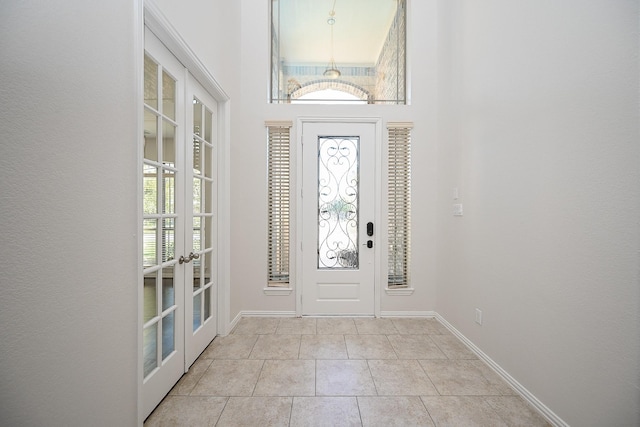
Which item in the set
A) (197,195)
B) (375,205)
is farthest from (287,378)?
(375,205)

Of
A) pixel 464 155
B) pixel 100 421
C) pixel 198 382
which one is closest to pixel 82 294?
pixel 100 421

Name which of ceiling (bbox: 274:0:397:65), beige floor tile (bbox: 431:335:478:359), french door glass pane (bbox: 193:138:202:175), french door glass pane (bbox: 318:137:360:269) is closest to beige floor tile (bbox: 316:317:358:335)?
french door glass pane (bbox: 318:137:360:269)

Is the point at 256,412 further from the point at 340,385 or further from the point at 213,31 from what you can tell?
the point at 213,31

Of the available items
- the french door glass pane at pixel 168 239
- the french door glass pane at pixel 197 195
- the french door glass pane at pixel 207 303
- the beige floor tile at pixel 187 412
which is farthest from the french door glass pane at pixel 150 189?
the beige floor tile at pixel 187 412

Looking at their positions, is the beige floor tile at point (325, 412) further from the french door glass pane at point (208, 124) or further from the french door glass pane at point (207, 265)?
the french door glass pane at point (208, 124)

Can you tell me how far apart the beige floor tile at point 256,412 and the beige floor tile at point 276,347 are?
531mm

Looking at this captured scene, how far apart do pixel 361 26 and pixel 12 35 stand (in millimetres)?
3422

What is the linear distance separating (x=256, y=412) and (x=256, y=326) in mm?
1280

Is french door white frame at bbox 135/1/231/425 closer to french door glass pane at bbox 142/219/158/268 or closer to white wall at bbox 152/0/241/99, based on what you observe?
white wall at bbox 152/0/241/99

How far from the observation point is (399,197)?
10.5 feet

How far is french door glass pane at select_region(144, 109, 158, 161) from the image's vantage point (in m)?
1.58

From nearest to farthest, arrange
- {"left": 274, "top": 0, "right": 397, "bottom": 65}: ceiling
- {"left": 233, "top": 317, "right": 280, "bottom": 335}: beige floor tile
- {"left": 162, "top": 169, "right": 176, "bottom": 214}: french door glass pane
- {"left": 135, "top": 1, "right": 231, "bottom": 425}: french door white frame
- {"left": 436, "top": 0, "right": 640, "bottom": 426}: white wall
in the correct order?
{"left": 436, "top": 0, "right": 640, "bottom": 426}: white wall, {"left": 135, "top": 1, "right": 231, "bottom": 425}: french door white frame, {"left": 162, "top": 169, "right": 176, "bottom": 214}: french door glass pane, {"left": 233, "top": 317, "right": 280, "bottom": 335}: beige floor tile, {"left": 274, "top": 0, "right": 397, "bottom": 65}: ceiling

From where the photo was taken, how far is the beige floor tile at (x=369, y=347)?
2305 millimetres

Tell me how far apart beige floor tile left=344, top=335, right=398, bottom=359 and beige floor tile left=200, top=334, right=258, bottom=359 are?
0.87 m
